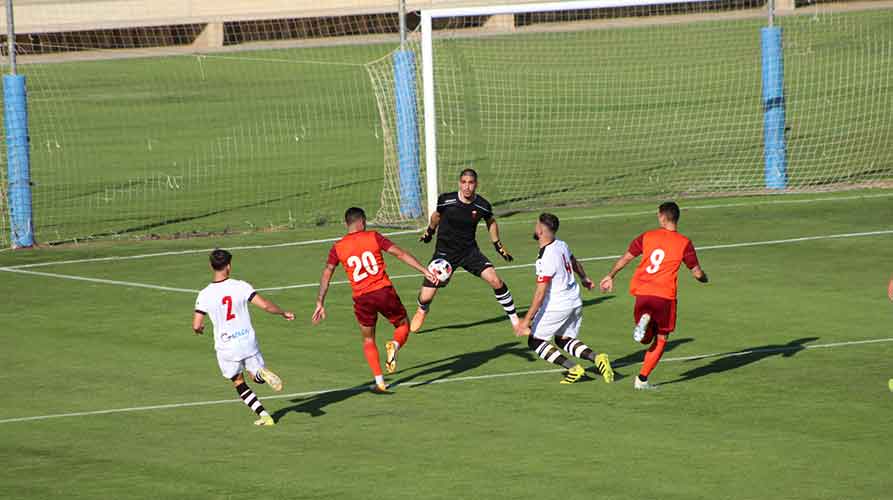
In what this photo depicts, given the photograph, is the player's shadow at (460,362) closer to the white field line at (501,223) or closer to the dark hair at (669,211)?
the dark hair at (669,211)

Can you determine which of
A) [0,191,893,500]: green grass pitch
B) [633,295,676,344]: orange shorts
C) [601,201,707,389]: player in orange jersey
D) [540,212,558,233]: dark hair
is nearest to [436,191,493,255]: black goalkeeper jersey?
[0,191,893,500]: green grass pitch

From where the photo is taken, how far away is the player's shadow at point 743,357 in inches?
603

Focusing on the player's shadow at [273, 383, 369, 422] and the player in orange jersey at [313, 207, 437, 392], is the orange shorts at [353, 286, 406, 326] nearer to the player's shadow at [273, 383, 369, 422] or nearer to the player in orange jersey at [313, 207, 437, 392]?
the player in orange jersey at [313, 207, 437, 392]

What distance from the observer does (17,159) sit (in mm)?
25094

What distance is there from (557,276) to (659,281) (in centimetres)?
98

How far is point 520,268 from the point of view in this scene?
71.5ft

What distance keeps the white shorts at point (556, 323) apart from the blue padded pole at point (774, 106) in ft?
48.0

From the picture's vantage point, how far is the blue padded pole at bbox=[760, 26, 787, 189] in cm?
2842

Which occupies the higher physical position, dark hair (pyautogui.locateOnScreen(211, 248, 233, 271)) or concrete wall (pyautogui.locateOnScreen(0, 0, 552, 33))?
concrete wall (pyautogui.locateOnScreen(0, 0, 552, 33))

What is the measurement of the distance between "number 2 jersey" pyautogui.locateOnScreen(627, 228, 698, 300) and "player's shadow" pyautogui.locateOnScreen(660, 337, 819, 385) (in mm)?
1070

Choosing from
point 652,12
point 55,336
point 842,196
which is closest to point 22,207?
point 55,336

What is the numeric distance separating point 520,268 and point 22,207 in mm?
8793

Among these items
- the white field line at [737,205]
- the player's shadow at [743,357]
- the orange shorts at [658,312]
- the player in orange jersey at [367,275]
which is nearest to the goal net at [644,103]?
the white field line at [737,205]

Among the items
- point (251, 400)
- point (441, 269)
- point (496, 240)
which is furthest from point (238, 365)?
point (496, 240)
